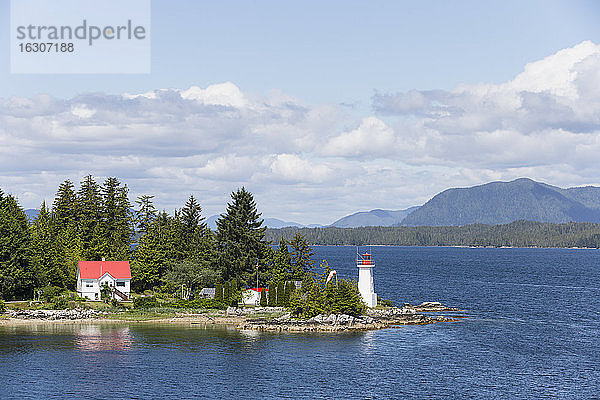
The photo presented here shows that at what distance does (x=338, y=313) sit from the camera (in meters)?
83.4

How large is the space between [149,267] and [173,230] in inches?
359

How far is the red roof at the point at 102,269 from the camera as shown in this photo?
3782 inches

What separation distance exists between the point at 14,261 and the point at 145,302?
62.6 ft

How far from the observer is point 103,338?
240 feet

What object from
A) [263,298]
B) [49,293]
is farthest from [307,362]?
[49,293]

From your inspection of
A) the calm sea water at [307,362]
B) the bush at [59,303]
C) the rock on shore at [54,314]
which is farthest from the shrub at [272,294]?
Result: the bush at [59,303]

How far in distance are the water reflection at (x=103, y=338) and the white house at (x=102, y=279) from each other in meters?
14.5

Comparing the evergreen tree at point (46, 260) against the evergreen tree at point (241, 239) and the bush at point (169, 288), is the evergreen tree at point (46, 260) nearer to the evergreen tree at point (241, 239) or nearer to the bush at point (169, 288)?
the bush at point (169, 288)

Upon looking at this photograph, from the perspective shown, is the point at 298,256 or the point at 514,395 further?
the point at 298,256

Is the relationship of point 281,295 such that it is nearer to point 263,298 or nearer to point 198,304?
point 263,298

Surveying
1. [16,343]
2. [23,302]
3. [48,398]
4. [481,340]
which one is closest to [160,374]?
[48,398]

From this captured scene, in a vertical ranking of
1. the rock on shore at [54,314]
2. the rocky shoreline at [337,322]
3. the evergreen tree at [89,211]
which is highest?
the evergreen tree at [89,211]

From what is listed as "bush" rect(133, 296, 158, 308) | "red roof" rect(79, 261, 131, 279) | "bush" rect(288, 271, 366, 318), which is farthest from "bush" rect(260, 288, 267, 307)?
"red roof" rect(79, 261, 131, 279)

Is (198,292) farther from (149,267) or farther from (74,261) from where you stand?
(74,261)
